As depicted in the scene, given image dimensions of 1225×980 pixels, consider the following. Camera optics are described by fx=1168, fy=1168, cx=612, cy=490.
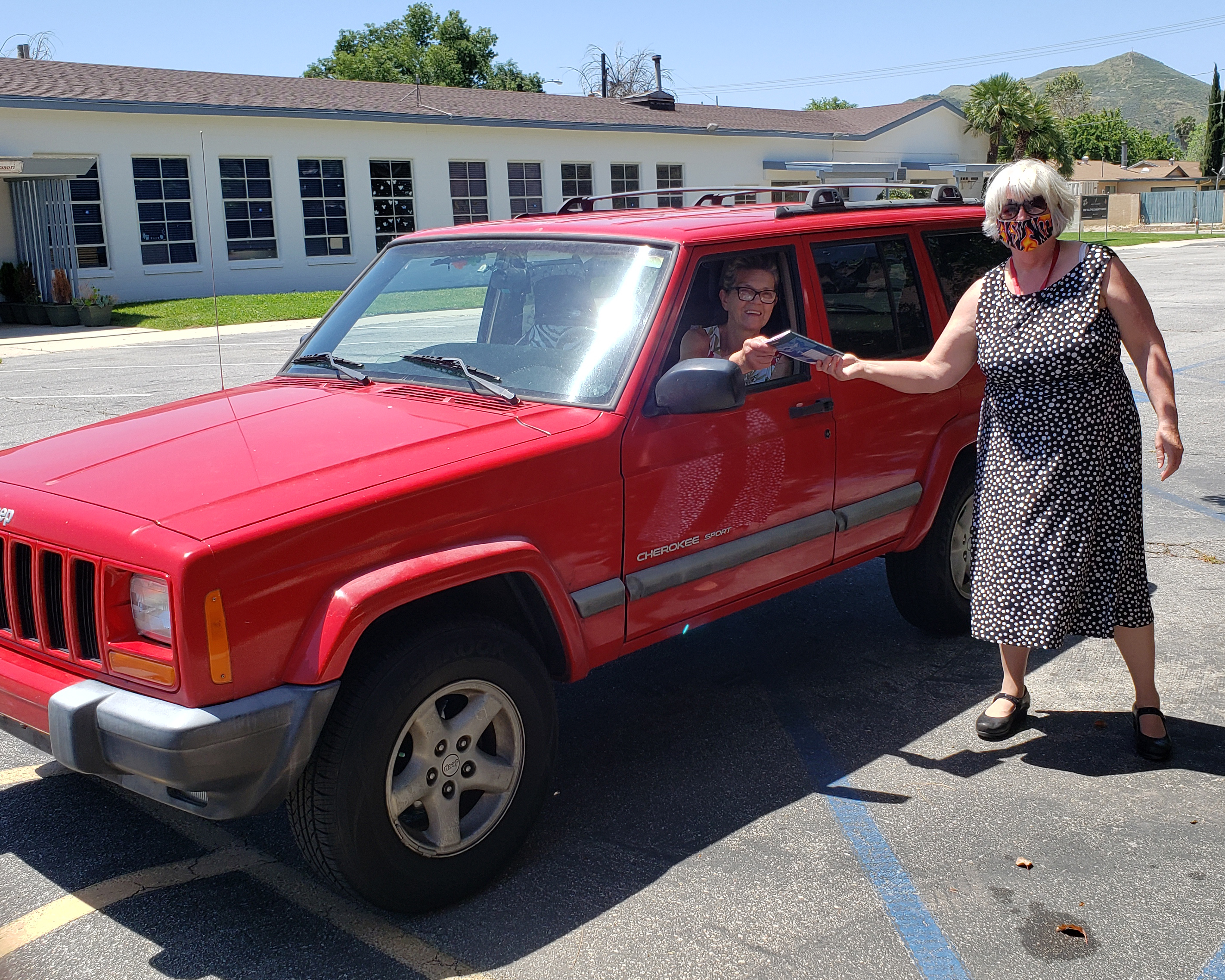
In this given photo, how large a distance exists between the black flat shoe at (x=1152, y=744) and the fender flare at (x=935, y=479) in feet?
3.75

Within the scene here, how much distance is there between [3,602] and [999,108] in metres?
49.5

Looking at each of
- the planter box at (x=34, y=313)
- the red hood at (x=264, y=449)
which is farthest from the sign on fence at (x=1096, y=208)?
the red hood at (x=264, y=449)

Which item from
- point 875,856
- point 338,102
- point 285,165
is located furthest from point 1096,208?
point 875,856

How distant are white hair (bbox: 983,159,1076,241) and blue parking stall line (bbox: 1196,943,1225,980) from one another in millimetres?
2243

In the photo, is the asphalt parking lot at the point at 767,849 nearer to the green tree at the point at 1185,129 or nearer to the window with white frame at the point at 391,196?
the window with white frame at the point at 391,196

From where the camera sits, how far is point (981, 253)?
5.50 meters

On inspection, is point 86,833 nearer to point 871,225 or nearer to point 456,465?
point 456,465

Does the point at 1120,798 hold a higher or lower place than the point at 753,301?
lower

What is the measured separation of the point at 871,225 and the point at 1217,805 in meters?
2.53

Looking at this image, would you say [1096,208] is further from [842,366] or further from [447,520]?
[447,520]

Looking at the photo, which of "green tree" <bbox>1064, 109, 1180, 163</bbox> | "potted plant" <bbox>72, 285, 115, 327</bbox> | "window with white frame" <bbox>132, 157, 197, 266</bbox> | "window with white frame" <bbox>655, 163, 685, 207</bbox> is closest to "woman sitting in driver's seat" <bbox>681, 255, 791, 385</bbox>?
"potted plant" <bbox>72, 285, 115, 327</bbox>

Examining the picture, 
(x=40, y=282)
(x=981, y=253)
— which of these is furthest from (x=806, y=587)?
(x=40, y=282)

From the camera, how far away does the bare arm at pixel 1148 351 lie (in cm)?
381

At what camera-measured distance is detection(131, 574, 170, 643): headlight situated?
2.88 metres
